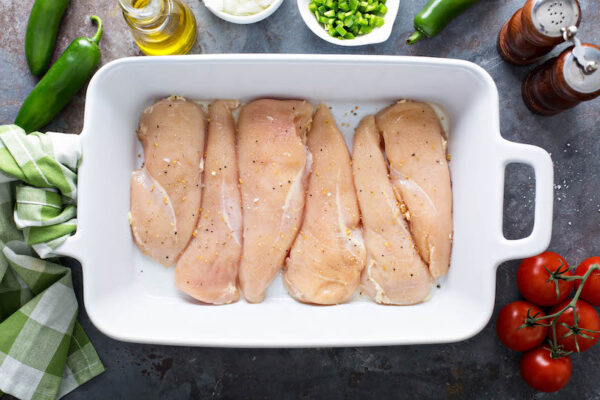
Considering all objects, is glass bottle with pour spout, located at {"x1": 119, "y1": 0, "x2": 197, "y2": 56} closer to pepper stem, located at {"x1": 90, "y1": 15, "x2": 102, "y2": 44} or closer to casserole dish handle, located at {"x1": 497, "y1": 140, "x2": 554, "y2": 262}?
pepper stem, located at {"x1": 90, "y1": 15, "x2": 102, "y2": 44}

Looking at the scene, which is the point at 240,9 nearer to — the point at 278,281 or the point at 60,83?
the point at 60,83

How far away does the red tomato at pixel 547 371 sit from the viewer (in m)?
1.47

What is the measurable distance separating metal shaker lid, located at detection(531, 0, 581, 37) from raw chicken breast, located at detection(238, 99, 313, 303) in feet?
2.43

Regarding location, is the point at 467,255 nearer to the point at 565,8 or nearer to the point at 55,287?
the point at 565,8

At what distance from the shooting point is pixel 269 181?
149cm

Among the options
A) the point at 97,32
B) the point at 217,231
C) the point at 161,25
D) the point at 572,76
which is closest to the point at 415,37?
the point at 572,76

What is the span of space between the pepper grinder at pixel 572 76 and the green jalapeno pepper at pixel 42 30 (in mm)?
1603

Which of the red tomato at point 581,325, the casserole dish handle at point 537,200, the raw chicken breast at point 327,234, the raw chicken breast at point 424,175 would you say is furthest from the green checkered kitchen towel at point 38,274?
the red tomato at point 581,325

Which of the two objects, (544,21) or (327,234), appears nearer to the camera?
(544,21)

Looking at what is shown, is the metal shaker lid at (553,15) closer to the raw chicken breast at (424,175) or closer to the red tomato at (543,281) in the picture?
the raw chicken breast at (424,175)

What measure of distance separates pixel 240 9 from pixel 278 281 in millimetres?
905

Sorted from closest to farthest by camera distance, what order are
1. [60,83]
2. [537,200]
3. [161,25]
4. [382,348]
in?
[537,200]
[161,25]
[60,83]
[382,348]

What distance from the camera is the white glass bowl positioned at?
144cm

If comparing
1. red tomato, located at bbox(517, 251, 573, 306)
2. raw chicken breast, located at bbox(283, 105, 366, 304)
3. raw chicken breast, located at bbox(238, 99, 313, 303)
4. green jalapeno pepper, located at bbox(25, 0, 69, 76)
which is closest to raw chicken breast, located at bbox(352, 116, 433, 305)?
raw chicken breast, located at bbox(283, 105, 366, 304)
